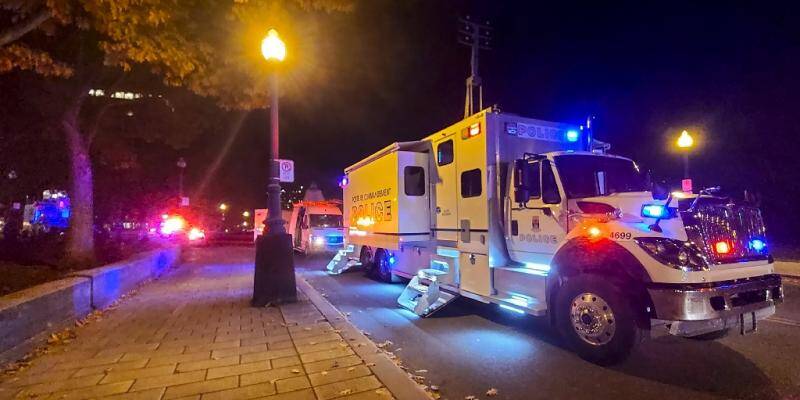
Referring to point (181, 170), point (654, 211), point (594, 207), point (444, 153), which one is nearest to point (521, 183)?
point (594, 207)

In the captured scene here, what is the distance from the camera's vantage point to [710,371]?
16.2ft

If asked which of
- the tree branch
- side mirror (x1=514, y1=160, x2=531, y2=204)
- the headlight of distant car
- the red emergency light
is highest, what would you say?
the tree branch

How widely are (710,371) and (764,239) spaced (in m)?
1.92

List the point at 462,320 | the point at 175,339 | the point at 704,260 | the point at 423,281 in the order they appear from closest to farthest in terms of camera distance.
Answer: the point at 704,260 < the point at 175,339 < the point at 462,320 < the point at 423,281

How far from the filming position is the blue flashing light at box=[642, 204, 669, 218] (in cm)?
498

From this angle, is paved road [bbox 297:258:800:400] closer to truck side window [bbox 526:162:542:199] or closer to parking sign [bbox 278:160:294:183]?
truck side window [bbox 526:162:542:199]

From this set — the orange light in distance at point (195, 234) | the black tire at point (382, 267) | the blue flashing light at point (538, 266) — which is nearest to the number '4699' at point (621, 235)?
the blue flashing light at point (538, 266)

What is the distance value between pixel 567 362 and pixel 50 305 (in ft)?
21.4

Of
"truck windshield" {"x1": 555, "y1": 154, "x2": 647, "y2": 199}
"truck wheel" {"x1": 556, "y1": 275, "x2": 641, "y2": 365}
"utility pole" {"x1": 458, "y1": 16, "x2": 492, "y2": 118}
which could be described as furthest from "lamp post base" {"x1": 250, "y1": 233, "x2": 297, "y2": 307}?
"utility pole" {"x1": 458, "y1": 16, "x2": 492, "y2": 118}

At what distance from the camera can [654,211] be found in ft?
16.5

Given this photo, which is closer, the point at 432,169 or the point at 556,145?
the point at 556,145

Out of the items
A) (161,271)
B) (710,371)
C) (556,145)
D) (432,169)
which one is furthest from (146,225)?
(710,371)

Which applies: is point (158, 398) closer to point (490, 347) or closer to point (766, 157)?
point (490, 347)

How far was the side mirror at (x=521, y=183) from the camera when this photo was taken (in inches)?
251
